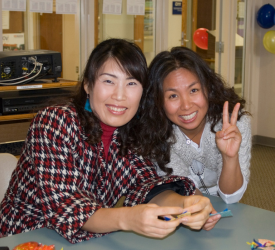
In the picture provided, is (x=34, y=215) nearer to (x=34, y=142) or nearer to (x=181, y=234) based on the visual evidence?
(x=34, y=142)

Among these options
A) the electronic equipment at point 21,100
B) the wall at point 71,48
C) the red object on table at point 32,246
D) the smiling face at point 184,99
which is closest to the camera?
the red object on table at point 32,246

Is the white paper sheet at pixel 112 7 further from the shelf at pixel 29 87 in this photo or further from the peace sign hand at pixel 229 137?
the peace sign hand at pixel 229 137

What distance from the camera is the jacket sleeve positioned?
1339 mm

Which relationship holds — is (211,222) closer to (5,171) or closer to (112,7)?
(5,171)

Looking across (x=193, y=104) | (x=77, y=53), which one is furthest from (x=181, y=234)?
(x=77, y=53)

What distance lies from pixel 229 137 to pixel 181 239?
1.69 feet

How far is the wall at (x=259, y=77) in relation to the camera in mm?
5199

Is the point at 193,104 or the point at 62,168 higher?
the point at 193,104

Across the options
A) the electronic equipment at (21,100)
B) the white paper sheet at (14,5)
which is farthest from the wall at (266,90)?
the electronic equipment at (21,100)

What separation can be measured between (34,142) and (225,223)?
2.21ft

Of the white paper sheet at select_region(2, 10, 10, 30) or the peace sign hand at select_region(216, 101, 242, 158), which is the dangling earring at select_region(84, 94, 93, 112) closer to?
the peace sign hand at select_region(216, 101, 242, 158)

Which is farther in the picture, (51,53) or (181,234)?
(51,53)

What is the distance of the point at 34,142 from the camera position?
1265 mm

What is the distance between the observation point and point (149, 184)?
135 centimetres
